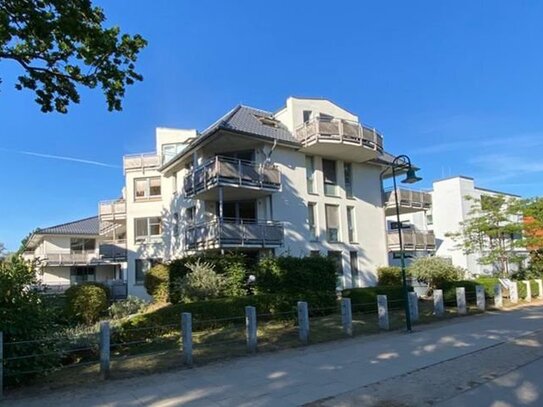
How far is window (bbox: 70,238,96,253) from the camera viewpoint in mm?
51688

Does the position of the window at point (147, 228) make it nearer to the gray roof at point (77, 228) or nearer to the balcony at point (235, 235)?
the balcony at point (235, 235)

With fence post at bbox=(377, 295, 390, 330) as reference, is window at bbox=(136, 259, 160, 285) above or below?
above

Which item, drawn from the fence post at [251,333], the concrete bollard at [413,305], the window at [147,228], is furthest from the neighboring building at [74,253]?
the fence post at [251,333]

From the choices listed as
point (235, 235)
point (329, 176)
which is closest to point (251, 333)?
point (235, 235)

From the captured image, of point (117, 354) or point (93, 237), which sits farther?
point (93, 237)

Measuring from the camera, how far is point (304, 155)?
26.6 m

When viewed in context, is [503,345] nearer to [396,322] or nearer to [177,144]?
[396,322]

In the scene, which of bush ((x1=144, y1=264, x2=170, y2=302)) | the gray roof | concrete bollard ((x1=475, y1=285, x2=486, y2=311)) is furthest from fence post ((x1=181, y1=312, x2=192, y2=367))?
the gray roof

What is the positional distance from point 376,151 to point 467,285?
30.1 ft

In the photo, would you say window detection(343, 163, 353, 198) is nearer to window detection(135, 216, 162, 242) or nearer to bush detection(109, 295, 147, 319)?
bush detection(109, 295, 147, 319)

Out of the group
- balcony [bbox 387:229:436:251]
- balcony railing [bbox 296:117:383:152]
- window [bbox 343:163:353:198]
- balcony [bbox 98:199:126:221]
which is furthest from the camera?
balcony [bbox 98:199:126:221]

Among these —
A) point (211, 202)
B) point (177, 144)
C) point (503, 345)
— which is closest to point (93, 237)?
point (177, 144)

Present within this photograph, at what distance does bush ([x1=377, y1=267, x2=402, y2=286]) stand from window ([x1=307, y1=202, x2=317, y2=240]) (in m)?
5.00

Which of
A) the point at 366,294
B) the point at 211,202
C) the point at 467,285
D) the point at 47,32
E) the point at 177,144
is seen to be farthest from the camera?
the point at 177,144
